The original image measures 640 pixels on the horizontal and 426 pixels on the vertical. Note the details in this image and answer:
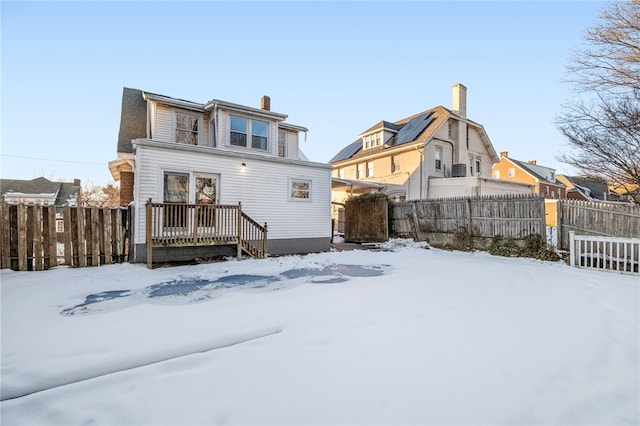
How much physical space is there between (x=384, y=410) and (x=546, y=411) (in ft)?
3.63

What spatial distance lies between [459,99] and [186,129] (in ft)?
59.9

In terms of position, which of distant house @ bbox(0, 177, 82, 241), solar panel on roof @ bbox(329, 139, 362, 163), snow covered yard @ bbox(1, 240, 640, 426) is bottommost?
snow covered yard @ bbox(1, 240, 640, 426)

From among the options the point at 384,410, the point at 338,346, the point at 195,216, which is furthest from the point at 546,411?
the point at 195,216

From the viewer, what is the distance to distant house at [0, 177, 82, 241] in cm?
2627

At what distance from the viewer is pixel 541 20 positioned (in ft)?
30.3

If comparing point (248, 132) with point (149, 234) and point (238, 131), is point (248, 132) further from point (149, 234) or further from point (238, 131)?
point (149, 234)

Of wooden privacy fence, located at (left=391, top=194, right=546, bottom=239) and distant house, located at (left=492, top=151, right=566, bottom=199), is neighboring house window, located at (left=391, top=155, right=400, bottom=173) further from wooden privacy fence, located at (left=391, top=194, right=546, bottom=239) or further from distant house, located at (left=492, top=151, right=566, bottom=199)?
distant house, located at (left=492, top=151, right=566, bottom=199)

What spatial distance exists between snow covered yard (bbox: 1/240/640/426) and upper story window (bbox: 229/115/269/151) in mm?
7448

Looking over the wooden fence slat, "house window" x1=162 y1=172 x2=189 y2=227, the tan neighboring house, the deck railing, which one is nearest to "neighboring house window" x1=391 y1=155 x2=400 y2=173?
the tan neighboring house

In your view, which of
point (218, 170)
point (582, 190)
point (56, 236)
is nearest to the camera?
point (56, 236)

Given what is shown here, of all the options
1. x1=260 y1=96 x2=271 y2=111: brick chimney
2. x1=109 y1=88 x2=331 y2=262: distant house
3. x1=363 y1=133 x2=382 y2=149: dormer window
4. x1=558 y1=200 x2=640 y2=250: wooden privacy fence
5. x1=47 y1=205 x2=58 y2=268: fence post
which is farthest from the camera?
x1=363 y1=133 x2=382 y2=149: dormer window

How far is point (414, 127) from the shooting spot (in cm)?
2109

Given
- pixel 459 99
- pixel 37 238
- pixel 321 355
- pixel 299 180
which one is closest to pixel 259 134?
pixel 299 180

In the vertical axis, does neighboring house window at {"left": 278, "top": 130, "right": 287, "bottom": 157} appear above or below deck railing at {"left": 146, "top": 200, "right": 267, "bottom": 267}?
above
